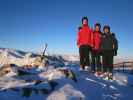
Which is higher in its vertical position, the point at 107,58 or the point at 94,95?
the point at 107,58

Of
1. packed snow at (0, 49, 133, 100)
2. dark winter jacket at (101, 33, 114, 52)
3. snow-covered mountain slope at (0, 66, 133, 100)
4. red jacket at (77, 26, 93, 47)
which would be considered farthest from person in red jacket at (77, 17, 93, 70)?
snow-covered mountain slope at (0, 66, 133, 100)

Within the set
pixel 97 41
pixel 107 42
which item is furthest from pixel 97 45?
pixel 107 42

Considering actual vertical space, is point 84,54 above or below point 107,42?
below

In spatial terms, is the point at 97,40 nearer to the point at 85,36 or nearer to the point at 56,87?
the point at 85,36

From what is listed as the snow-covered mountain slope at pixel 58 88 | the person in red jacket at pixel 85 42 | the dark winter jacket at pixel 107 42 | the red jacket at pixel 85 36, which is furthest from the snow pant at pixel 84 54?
the snow-covered mountain slope at pixel 58 88

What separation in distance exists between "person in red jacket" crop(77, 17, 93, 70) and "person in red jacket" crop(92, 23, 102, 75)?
0.58 ft

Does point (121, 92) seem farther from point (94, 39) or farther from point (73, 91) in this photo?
point (94, 39)

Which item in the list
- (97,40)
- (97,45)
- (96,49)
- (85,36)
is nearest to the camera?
(85,36)

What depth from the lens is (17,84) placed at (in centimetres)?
749

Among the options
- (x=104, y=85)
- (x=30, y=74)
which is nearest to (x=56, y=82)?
(x=30, y=74)

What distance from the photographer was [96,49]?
42.6 feet

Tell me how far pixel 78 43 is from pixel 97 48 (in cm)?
83

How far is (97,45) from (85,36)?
0.68 meters

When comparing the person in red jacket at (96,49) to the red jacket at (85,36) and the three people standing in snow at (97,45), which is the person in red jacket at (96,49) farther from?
the red jacket at (85,36)
